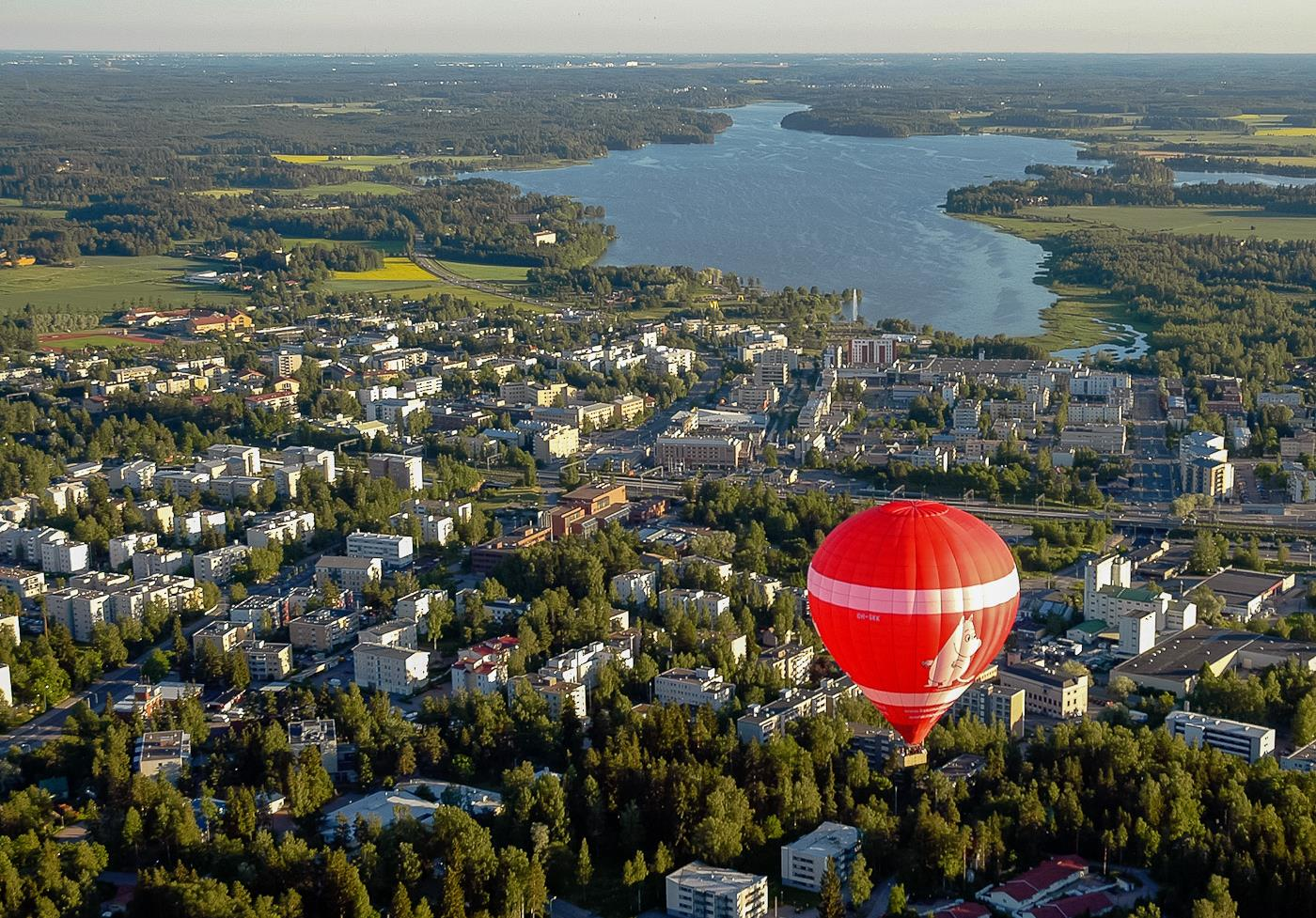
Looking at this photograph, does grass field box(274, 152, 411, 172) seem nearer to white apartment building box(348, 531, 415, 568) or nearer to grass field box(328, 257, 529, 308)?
grass field box(328, 257, 529, 308)

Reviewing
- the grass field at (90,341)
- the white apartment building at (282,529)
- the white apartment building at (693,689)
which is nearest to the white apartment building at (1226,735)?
the white apartment building at (693,689)

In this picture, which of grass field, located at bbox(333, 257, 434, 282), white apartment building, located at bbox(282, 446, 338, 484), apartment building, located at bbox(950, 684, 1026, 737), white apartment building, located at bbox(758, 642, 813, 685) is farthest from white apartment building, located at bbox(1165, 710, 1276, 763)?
grass field, located at bbox(333, 257, 434, 282)

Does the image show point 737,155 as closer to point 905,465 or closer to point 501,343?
point 501,343

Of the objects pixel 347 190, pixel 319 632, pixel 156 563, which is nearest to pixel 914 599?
pixel 319 632

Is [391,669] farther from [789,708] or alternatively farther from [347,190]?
[347,190]

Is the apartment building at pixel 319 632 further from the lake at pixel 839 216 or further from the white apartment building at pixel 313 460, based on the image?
the lake at pixel 839 216
